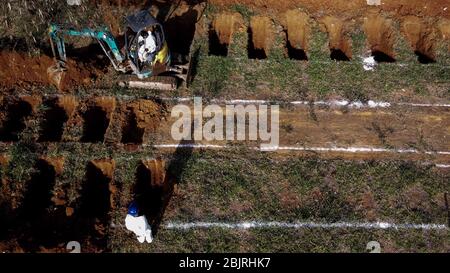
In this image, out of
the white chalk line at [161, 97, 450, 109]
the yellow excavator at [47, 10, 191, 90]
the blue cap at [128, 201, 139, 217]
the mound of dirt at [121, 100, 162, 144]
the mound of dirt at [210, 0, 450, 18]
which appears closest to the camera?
the blue cap at [128, 201, 139, 217]

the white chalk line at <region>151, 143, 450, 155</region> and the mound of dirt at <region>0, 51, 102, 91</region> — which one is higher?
the mound of dirt at <region>0, 51, 102, 91</region>

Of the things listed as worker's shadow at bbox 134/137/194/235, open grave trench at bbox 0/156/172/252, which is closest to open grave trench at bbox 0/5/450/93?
worker's shadow at bbox 134/137/194/235

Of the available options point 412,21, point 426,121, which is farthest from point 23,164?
point 412,21

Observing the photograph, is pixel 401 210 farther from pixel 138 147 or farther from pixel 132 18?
pixel 132 18

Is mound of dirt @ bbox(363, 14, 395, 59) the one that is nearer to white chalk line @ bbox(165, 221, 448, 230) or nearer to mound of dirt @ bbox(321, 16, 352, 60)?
mound of dirt @ bbox(321, 16, 352, 60)

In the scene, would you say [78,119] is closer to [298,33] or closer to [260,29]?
[260,29]

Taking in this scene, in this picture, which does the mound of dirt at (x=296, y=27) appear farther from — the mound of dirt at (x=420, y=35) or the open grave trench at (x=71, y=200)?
the open grave trench at (x=71, y=200)

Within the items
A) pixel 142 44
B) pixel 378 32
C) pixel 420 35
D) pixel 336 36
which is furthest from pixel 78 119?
pixel 420 35
